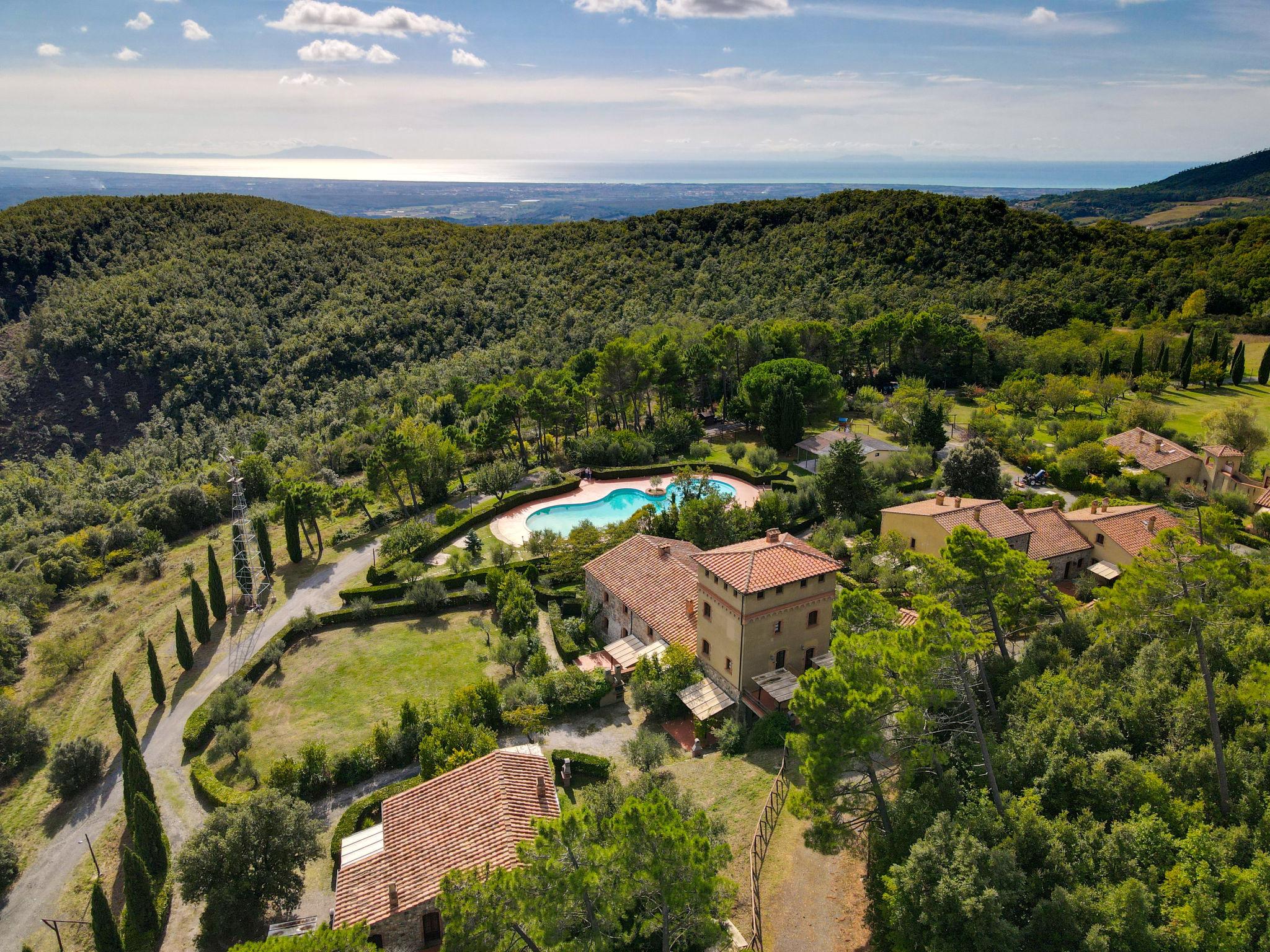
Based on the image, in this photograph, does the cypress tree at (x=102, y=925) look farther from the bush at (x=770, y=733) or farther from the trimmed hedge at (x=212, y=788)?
the bush at (x=770, y=733)

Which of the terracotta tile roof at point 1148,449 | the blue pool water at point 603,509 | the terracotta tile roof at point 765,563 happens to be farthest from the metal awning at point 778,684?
the terracotta tile roof at point 1148,449

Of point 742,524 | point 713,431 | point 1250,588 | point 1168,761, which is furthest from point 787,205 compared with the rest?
point 1168,761

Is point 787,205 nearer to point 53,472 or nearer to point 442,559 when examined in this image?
point 442,559

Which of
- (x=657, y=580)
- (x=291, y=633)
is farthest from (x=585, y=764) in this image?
(x=291, y=633)

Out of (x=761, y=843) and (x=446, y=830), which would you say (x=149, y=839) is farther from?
(x=761, y=843)

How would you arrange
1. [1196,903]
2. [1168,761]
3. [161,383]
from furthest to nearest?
1. [161,383]
2. [1168,761]
3. [1196,903]

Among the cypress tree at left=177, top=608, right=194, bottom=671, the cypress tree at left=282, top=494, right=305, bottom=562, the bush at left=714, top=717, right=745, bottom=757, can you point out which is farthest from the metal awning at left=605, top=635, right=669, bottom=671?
the cypress tree at left=282, top=494, right=305, bottom=562

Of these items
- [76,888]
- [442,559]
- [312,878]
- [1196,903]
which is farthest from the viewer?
[442,559]
